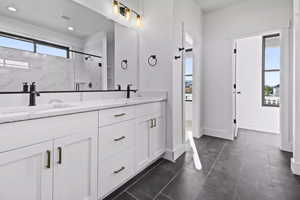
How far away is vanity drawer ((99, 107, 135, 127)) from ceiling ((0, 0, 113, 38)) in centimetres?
102

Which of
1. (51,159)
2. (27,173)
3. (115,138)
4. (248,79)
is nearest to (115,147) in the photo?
(115,138)

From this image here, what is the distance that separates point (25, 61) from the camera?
133 cm

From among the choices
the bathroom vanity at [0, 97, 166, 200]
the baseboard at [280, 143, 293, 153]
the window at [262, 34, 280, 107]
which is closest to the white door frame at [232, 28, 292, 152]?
the baseboard at [280, 143, 293, 153]

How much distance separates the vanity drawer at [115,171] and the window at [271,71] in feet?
12.5

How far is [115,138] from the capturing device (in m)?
1.42

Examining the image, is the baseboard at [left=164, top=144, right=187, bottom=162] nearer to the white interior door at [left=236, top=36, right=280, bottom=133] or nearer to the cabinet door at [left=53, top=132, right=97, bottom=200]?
the cabinet door at [left=53, top=132, right=97, bottom=200]

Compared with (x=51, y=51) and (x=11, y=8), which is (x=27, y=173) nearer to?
(x=51, y=51)

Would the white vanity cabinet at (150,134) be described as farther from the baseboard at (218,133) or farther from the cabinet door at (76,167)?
the baseboard at (218,133)

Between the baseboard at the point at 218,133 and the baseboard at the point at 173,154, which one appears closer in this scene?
the baseboard at the point at 173,154

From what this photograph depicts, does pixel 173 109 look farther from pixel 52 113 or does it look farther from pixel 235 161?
pixel 52 113

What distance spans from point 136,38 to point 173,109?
1271 mm

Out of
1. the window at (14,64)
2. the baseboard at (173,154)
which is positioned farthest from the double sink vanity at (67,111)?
the baseboard at (173,154)

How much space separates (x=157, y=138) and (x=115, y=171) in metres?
0.79

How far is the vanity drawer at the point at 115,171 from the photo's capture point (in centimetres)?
130
